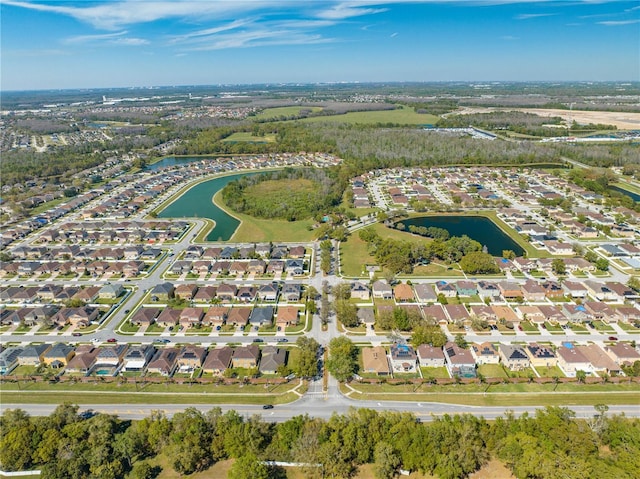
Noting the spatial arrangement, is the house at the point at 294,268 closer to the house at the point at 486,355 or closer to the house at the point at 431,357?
the house at the point at 431,357

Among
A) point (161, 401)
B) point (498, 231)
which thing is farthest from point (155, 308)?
point (498, 231)

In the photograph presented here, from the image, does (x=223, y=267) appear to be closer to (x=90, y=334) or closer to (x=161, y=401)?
(x=90, y=334)

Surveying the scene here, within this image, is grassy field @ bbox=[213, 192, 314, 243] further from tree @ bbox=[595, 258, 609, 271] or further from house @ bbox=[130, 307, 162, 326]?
tree @ bbox=[595, 258, 609, 271]

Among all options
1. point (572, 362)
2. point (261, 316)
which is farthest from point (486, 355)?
point (261, 316)

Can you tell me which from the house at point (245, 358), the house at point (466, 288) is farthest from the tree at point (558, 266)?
the house at point (245, 358)

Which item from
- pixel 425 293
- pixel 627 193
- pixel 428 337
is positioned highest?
pixel 627 193

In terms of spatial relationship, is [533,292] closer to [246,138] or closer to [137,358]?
[137,358]
